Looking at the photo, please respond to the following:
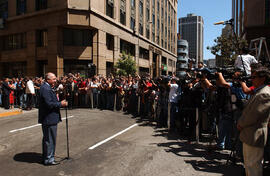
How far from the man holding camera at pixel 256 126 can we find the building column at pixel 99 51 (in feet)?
69.4

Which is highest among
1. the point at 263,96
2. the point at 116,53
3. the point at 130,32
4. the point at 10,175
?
the point at 130,32

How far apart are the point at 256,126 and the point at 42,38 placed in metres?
26.0

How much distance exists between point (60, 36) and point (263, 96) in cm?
2281

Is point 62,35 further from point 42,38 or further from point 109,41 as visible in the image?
point 109,41

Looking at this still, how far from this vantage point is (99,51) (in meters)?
23.1

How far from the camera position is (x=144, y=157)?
4.93 meters

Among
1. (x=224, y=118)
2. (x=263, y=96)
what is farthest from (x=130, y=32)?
(x=263, y=96)

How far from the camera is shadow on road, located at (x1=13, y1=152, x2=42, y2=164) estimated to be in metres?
4.76

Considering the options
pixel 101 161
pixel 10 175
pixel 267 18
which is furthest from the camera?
pixel 267 18

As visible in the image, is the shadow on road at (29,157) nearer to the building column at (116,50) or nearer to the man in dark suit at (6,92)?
the man in dark suit at (6,92)

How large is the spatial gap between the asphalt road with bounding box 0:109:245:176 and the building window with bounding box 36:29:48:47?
18.8 metres

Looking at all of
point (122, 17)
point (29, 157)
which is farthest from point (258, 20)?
point (29, 157)

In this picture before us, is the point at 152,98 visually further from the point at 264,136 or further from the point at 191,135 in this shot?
the point at 264,136

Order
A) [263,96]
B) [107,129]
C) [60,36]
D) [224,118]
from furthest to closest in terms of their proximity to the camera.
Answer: [60,36] → [107,129] → [224,118] → [263,96]
